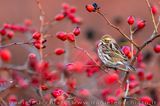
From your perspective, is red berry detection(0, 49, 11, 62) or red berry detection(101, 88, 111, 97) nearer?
red berry detection(0, 49, 11, 62)

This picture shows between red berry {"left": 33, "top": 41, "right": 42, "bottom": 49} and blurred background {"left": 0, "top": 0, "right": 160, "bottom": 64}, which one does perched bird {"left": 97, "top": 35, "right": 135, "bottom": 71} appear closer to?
red berry {"left": 33, "top": 41, "right": 42, "bottom": 49}

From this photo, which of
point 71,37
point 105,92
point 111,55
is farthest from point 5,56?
point 105,92

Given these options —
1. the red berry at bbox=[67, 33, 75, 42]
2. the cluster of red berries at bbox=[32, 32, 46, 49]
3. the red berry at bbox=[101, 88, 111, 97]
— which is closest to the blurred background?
the red berry at bbox=[101, 88, 111, 97]

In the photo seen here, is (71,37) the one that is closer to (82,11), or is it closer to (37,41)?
(37,41)

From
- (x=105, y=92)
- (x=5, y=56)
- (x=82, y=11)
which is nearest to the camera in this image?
→ (x=5, y=56)

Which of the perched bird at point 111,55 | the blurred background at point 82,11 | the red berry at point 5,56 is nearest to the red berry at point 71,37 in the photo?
the perched bird at point 111,55

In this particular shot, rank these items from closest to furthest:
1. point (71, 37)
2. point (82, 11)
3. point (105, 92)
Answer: point (71, 37) → point (105, 92) → point (82, 11)

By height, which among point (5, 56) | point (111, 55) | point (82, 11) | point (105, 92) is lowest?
point (5, 56)

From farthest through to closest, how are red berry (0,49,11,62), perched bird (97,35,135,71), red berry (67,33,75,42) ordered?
perched bird (97,35,135,71), red berry (67,33,75,42), red berry (0,49,11,62)

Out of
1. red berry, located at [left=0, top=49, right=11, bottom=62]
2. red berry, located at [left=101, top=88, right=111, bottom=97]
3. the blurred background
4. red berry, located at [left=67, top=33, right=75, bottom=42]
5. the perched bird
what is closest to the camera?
red berry, located at [left=0, top=49, right=11, bottom=62]

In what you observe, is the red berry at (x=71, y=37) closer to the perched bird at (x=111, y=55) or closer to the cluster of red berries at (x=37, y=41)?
the cluster of red berries at (x=37, y=41)

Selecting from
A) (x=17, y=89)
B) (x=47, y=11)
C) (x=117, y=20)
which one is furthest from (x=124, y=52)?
(x=47, y=11)

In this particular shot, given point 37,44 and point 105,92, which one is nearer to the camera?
point 37,44

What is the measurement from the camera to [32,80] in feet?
7.34
